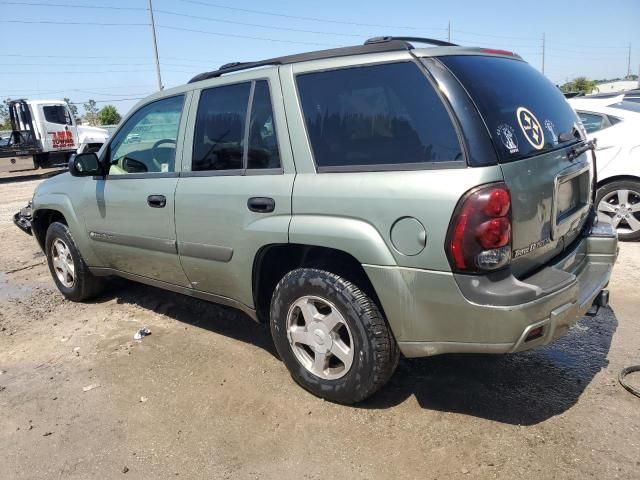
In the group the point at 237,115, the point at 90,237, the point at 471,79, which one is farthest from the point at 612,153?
the point at 90,237

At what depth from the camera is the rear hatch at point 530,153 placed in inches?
96.3

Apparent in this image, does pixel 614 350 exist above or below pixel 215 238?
below

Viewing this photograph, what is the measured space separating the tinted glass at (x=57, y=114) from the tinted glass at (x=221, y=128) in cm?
1900

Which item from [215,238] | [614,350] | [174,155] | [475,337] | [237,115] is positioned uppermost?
[237,115]

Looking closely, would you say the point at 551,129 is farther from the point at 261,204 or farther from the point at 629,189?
the point at 629,189

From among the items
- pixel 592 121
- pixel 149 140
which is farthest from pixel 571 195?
pixel 592 121

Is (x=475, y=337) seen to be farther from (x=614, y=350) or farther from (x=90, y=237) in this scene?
(x=90, y=237)

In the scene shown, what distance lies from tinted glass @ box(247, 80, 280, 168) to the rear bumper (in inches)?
37.8

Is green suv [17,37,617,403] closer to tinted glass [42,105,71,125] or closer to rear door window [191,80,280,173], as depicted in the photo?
rear door window [191,80,280,173]

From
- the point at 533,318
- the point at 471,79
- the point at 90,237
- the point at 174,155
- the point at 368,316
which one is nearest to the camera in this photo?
the point at 533,318

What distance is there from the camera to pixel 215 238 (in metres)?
3.37

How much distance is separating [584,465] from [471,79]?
6.17ft

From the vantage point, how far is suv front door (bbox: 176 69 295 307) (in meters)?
3.05

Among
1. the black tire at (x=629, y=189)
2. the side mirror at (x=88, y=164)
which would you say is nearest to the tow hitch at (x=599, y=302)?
the black tire at (x=629, y=189)
